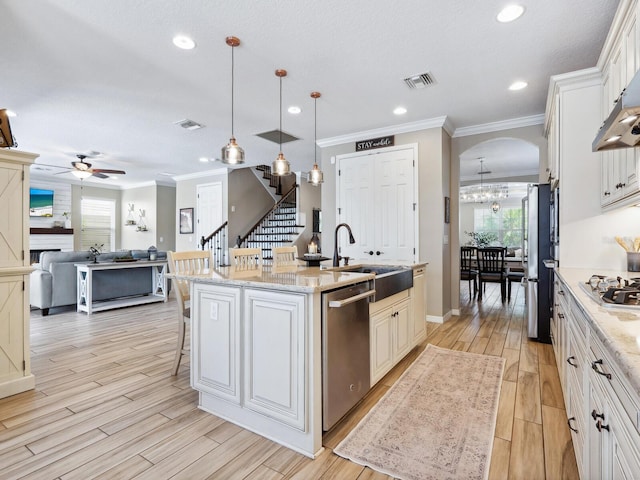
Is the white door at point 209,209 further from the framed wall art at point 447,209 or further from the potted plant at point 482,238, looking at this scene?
the potted plant at point 482,238

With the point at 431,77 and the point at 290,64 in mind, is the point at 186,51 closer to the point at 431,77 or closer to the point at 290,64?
the point at 290,64

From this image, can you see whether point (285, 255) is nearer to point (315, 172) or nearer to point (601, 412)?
point (315, 172)

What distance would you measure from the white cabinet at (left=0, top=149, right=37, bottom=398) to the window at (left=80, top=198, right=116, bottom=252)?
8.45 meters

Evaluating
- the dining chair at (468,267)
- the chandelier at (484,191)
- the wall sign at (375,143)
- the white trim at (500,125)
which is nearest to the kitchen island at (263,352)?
the wall sign at (375,143)

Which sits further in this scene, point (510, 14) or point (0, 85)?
point (0, 85)

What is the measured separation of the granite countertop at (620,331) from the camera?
78 centimetres

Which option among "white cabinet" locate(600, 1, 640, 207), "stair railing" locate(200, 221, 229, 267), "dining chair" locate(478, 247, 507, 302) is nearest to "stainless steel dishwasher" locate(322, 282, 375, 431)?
"white cabinet" locate(600, 1, 640, 207)

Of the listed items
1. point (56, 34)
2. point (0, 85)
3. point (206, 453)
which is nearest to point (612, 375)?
point (206, 453)

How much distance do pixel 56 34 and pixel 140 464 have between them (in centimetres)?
326

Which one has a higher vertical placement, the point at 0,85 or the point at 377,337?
the point at 0,85

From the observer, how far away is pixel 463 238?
12430 mm

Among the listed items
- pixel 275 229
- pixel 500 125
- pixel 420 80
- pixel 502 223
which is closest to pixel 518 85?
pixel 420 80

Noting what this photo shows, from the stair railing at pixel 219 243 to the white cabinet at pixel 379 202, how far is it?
378 cm

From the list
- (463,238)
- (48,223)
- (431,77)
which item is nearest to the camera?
(431,77)
